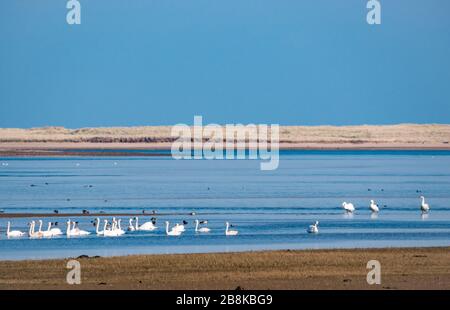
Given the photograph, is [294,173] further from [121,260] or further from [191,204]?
[121,260]

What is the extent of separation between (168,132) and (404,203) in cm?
14268

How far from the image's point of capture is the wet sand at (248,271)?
18641mm

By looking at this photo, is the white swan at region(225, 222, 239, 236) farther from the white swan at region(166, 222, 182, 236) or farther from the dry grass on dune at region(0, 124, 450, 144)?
the dry grass on dune at region(0, 124, 450, 144)

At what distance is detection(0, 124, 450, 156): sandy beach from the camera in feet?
485

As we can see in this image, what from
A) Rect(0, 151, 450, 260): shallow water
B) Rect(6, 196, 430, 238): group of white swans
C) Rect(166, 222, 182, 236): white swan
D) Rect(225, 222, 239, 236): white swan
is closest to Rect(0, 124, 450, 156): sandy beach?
Rect(0, 151, 450, 260): shallow water

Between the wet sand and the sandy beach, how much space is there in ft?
384

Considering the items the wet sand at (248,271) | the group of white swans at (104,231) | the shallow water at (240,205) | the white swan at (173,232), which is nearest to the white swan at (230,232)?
the group of white swans at (104,231)

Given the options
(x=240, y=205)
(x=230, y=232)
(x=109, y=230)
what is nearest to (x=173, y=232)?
(x=230, y=232)

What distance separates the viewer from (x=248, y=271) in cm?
2070

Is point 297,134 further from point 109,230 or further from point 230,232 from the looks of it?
point 230,232

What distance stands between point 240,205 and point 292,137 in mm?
132836

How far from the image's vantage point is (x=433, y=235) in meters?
28.1
